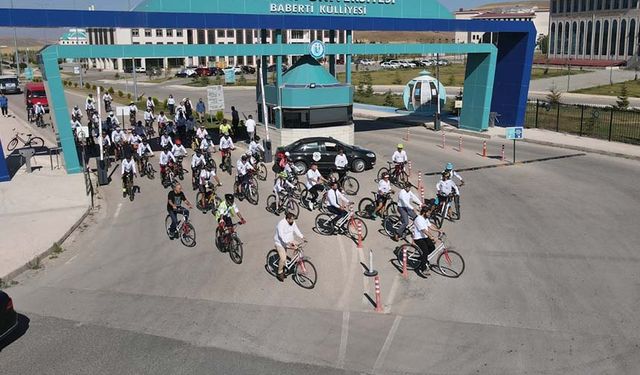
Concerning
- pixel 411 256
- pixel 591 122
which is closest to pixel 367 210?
pixel 411 256

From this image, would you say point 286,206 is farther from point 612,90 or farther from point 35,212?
point 612,90

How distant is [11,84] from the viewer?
65125 millimetres

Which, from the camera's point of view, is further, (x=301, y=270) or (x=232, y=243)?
(x=232, y=243)

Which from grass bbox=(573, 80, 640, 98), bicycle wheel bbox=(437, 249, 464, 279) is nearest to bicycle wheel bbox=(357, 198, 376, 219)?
bicycle wheel bbox=(437, 249, 464, 279)

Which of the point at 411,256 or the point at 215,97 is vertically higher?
the point at 215,97

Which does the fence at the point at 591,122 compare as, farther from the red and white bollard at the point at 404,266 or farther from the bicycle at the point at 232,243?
the bicycle at the point at 232,243

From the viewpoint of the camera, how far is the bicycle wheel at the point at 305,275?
1359 centimetres

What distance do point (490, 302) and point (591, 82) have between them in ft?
222

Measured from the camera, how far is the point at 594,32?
106688 millimetres

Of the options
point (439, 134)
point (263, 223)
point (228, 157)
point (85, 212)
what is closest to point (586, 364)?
point (263, 223)

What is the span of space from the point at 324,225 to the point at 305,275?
12.8 ft

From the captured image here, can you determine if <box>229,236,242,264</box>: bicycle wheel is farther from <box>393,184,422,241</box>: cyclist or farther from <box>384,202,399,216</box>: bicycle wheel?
<box>384,202,399,216</box>: bicycle wheel

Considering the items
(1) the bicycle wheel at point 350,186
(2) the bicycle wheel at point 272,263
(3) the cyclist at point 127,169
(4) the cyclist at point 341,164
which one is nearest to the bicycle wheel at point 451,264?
(2) the bicycle wheel at point 272,263

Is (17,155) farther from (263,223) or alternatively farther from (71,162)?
(263,223)
